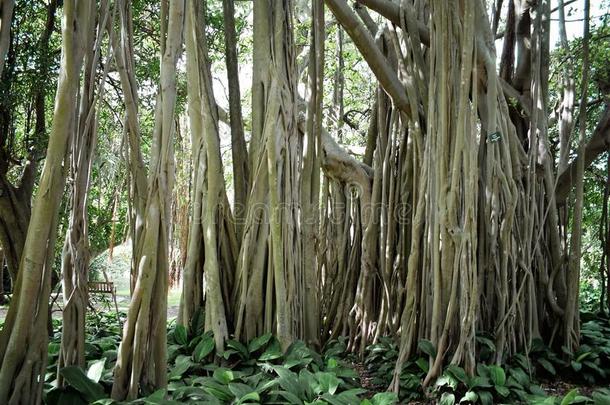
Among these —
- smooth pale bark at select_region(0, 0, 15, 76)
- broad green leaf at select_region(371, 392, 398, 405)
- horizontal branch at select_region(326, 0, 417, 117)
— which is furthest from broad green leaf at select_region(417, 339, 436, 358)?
smooth pale bark at select_region(0, 0, 15, 76)

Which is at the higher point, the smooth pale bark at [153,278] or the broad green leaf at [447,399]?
the smooth pale bark at [153,278]

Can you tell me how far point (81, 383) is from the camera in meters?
2.18

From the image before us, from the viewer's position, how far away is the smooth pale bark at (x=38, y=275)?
1.98m

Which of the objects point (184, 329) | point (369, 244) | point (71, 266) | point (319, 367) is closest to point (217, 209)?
point (184, 329)

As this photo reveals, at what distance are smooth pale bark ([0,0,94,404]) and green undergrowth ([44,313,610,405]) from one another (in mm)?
193

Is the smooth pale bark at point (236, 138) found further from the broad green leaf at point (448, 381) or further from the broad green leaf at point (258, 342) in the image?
the broad green leaf at point (448, 381)

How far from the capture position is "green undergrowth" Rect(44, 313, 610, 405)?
7.84 feet

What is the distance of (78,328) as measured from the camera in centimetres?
227

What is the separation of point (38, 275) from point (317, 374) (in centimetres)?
143

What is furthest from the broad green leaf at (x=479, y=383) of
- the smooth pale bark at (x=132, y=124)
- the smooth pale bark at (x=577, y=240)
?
the smooth pale bark at (x=132, y=124)

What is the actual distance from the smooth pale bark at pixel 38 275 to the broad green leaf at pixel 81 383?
14 centimetres

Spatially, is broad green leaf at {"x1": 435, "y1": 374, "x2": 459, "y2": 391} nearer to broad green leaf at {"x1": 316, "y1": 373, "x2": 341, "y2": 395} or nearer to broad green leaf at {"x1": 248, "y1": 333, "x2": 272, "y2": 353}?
broad green leaf at {"x1": 316, "y1": 373, "x2": 341, "y2": 395}

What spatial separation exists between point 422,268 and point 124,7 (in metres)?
2.51

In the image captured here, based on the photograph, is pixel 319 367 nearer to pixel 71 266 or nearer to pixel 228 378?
pixel 228 378
